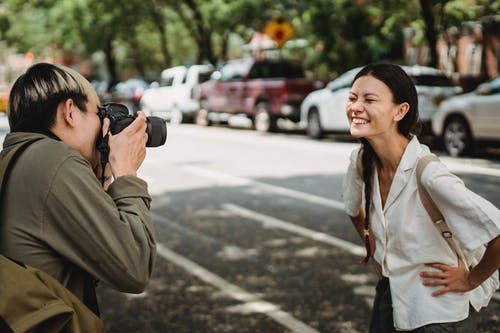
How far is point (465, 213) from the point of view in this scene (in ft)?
7.50

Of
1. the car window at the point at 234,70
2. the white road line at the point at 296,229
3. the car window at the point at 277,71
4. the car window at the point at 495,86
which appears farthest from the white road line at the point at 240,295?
the car window at the point at 234,70

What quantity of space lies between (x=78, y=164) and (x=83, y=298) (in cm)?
36

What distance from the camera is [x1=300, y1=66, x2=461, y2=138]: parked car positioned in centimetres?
1587

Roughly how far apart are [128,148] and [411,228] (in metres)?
0.99

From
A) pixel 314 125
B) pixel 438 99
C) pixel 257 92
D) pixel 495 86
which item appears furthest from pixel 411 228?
pixel 257 92

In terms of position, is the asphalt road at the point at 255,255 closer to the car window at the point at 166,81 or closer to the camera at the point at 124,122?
the camera at the point at 124,122

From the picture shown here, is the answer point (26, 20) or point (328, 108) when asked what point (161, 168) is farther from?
point (26, 20)

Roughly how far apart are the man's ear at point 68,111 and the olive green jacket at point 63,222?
0.12 metres

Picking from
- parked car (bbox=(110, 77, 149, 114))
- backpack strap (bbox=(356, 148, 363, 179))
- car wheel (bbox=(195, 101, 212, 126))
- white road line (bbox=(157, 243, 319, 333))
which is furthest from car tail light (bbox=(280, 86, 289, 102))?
backpack strap (bbox=(356, 148, 363, 179))

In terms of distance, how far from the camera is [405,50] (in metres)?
32.8

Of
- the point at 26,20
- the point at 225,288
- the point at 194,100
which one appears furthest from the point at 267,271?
the point at 26,20

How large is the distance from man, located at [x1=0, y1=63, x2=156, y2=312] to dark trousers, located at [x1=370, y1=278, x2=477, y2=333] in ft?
3.27

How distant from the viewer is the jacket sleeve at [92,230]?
180 cm

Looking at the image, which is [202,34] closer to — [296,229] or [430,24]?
[430,24]
